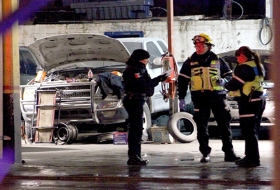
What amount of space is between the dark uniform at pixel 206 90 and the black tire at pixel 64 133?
5.48m

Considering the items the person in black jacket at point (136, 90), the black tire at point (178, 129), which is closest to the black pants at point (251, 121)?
the person in black jacket at point (136, 90)

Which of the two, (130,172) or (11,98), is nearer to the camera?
(130,172)

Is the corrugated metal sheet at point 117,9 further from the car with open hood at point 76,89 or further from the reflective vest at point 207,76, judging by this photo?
the reflective vest at point 207,76

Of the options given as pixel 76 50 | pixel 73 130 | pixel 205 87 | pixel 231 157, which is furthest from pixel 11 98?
pixel 76 50

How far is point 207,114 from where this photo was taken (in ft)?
33.8

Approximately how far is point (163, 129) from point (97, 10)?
1218 centimetres

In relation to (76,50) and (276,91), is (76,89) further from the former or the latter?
(276,91)

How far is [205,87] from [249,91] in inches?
33.1

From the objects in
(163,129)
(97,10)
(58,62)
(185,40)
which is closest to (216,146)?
(163,129)

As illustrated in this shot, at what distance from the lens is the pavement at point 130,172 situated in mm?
8359

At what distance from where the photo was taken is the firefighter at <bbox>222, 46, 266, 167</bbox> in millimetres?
9430

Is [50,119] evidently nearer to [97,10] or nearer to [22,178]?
[22,178]

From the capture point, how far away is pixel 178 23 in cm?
2361

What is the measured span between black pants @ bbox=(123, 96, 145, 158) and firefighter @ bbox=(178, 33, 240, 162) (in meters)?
0.65
